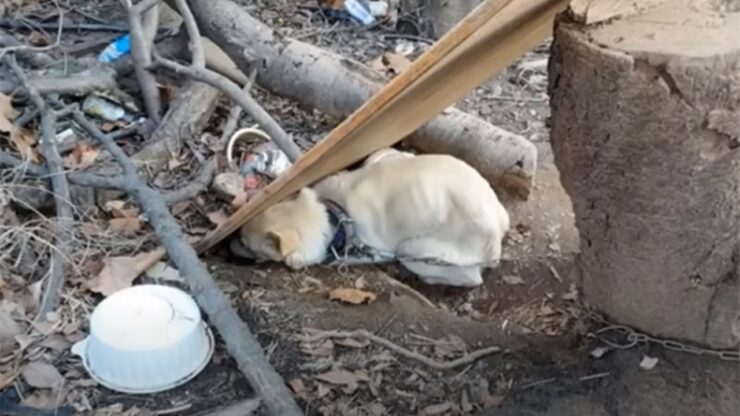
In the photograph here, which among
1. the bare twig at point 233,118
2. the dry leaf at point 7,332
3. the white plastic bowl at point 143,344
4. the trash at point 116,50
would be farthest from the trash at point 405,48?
the dry leaf at point 7,332

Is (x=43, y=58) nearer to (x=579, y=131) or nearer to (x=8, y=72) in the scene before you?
(x=8, y=72)

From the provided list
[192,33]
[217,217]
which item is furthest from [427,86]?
[192,33]

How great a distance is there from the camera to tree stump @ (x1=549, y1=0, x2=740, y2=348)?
1828 mm

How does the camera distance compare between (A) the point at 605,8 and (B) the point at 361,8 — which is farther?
(B) the point at 361,8

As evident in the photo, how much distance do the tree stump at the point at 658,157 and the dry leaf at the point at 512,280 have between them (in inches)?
21.2

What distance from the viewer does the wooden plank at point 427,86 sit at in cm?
210

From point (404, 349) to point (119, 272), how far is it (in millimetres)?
801

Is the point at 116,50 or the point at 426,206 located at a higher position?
the point at 426,206

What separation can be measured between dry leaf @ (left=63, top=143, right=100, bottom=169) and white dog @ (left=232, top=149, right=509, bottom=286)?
691 mm

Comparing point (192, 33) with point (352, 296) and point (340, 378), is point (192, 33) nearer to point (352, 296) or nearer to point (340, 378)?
point (352, 296)

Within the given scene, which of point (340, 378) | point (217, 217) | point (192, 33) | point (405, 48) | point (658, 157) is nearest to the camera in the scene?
point (658, 157)

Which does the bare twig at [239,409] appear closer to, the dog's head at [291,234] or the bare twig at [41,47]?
the dog's head at [291,234]

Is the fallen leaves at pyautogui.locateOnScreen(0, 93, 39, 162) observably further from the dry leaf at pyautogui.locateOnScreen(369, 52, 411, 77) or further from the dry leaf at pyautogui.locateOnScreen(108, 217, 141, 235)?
the dry leaf at pyautogui.locateOnScreen(369, 52, 411, 77)

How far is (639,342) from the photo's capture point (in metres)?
2.25
